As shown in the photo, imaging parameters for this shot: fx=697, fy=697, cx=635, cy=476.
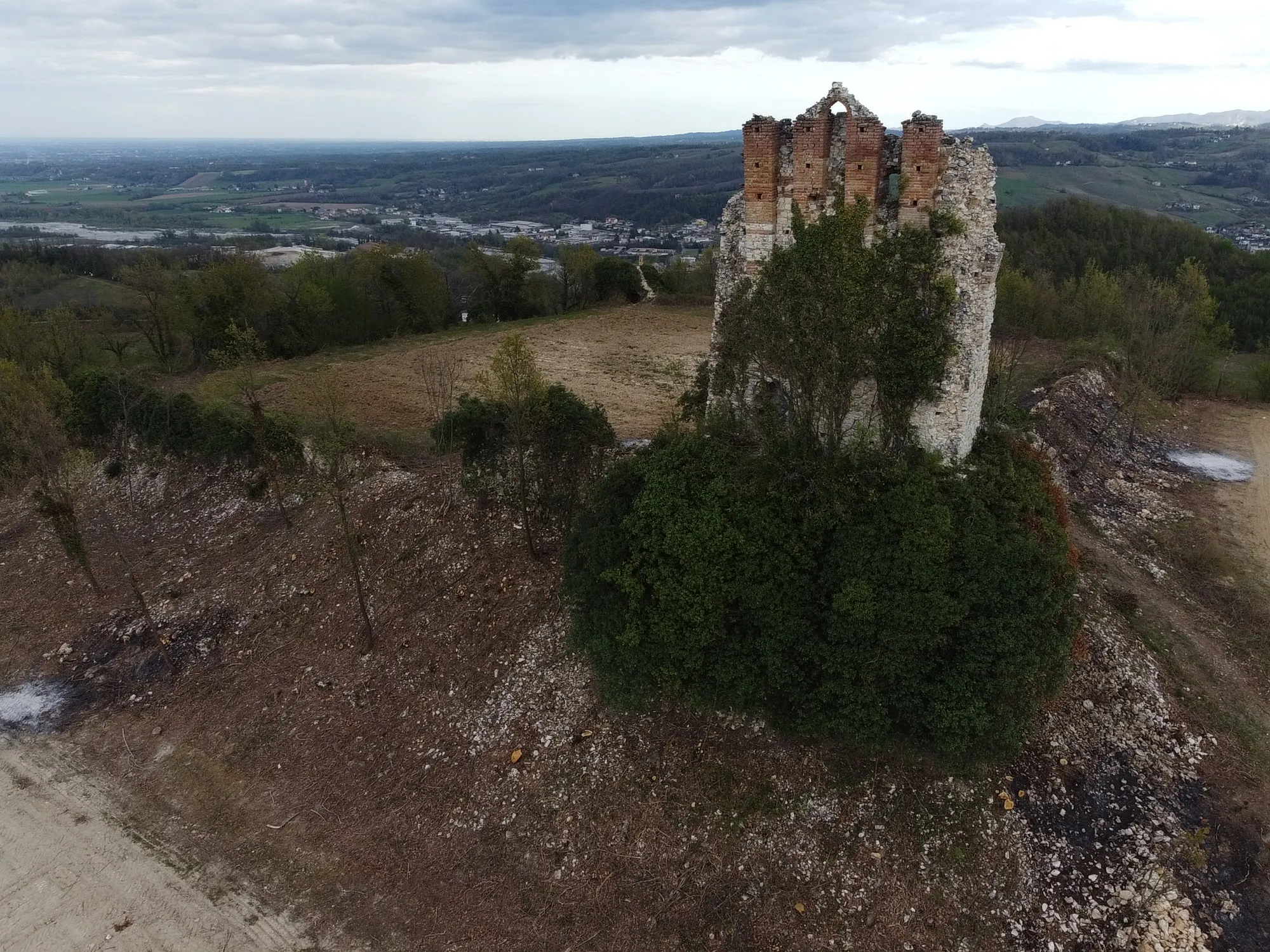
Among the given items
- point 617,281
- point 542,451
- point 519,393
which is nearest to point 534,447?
point 542,451

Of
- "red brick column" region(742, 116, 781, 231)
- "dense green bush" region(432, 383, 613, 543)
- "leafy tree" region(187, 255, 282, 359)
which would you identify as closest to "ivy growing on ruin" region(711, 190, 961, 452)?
"red brick column" region(742, 116, 781, 231)

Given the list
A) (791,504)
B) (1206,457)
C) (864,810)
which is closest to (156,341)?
(791,504)

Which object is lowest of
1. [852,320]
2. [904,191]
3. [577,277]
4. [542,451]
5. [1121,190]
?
[542,451]

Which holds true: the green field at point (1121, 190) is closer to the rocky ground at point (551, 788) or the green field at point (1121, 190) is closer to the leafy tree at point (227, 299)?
the leafy tree at point (227, 299)

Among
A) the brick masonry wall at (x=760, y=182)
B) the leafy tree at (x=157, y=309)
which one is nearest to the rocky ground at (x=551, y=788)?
the brick masonry wall at (x=760, y=182)

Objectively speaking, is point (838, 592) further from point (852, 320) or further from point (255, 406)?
point (255, 406)

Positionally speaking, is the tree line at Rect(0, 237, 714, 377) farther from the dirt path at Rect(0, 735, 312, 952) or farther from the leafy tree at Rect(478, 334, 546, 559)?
the dirt path at Rect(0, 735, 312, 952)
